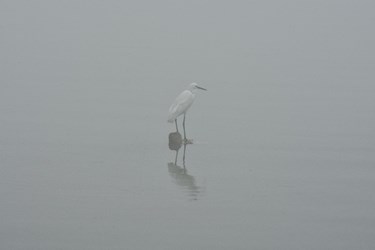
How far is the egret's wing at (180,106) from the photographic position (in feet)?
48.8

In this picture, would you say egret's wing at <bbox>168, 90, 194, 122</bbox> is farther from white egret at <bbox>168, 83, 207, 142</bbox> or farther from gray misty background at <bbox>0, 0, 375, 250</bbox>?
gray misty background at <bbox>0, 0, 375, 250</bbox>

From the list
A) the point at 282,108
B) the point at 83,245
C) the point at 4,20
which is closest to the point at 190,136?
the point at 282,108

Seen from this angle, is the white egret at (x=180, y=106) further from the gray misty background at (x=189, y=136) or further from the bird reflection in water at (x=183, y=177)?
the bird reflection in water at (x=183, y=177)

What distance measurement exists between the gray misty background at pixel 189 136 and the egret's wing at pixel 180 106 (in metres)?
0.50

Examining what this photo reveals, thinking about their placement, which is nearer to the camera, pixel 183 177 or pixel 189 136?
pixel 183 177

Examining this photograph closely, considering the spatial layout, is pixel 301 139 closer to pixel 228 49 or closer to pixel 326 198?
pixel 326 198

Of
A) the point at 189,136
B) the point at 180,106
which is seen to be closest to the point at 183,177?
the point at 189,136

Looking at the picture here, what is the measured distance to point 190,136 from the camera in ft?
49.6

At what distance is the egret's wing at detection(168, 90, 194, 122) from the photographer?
1487 cm

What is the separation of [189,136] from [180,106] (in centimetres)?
58

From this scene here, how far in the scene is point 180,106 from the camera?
15102 millimetres

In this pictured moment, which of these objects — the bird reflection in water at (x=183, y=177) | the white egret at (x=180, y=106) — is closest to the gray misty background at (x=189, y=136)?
the bird reflection in water at (x=183, y=177)

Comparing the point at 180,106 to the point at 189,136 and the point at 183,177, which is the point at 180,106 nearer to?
the point at 189,136

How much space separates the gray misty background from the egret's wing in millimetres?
503
